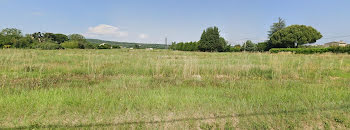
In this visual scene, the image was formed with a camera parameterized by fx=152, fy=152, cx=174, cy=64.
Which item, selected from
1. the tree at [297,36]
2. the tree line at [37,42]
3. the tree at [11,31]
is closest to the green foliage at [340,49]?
the tree at [297,36]

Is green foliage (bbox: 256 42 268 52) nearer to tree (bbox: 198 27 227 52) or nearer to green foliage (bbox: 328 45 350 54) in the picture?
tree (bbox: 198 27 227 52)

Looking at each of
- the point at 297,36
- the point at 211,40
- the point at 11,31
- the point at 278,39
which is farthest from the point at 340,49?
the point at 11,31

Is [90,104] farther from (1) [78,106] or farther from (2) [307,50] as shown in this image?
(2) [307,50]

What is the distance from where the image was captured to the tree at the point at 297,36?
118ft

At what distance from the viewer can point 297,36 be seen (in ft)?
119

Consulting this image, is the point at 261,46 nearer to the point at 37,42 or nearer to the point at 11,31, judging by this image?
the point at 37,42

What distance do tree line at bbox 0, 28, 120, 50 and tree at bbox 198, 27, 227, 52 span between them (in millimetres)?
36429

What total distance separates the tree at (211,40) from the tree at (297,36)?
1401 centimetres

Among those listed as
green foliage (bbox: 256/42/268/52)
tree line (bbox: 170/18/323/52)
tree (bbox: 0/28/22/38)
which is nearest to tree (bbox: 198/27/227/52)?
tree line (bbox: 170/18/323/52)

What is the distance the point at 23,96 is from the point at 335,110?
6731mm

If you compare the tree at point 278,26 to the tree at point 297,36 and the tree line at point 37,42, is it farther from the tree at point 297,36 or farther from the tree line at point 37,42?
the tree line at point 37,42

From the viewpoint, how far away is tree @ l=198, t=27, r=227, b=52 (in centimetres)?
4350

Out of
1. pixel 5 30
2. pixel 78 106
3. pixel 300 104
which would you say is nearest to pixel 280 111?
pixel 300 104

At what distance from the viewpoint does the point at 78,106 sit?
3131 millimetres
